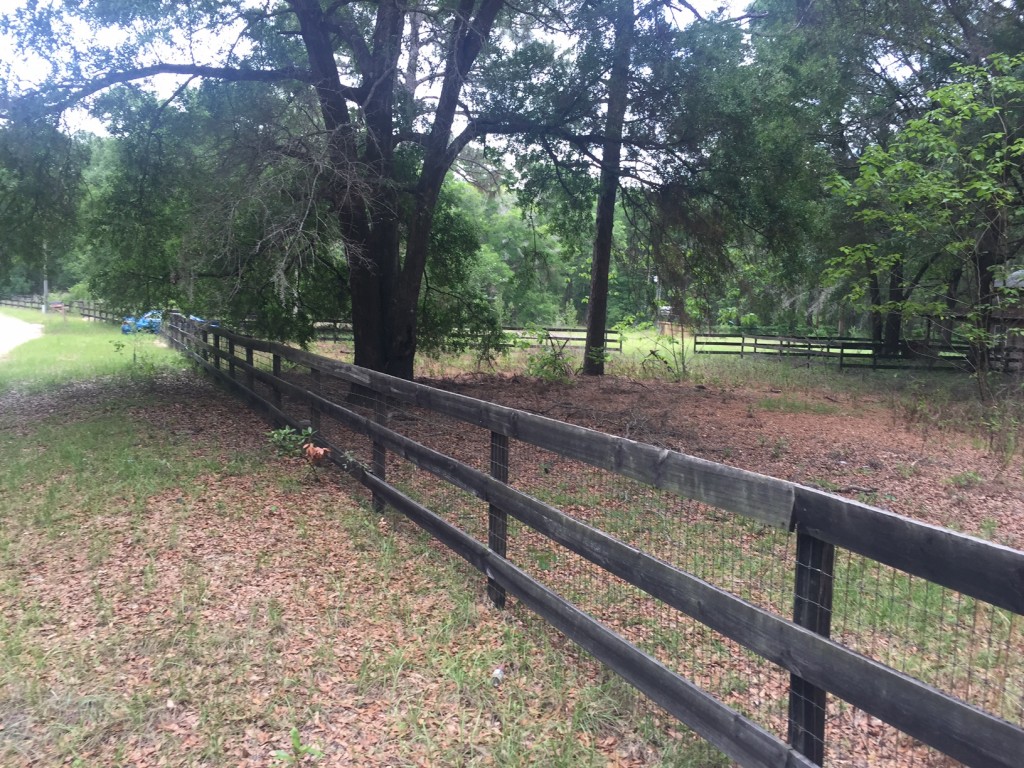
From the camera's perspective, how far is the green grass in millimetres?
15258

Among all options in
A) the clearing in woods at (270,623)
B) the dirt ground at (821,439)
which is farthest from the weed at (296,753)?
the dirt ground at (821,439)

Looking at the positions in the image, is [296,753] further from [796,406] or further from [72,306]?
[72,306]

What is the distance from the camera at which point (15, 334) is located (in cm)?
2919

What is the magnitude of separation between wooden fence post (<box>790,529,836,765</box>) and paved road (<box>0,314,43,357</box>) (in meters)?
24.0

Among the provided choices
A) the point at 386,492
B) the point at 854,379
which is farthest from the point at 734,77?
the point at 854,379

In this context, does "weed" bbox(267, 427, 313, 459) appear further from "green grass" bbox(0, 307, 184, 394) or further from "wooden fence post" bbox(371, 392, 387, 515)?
"green grass" bbox(0, 307, 184, 394)

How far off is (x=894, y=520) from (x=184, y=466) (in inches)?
273

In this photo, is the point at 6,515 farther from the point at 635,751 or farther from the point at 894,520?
the point at 894,520

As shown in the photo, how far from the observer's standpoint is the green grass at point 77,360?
15.3m

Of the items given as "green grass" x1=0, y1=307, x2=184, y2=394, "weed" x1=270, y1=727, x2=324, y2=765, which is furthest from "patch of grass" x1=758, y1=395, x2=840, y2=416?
"green grass" x1=0, y1=307, x2=184, y2=394

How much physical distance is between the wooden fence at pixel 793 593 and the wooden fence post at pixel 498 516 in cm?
1

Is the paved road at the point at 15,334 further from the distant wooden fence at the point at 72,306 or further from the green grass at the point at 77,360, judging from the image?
the distant wooden fence at the point at 72,306

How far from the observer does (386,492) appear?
19.3 ft

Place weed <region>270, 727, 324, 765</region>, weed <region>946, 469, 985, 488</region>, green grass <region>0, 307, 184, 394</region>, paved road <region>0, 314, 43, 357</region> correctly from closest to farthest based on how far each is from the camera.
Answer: weed <region>270, 727, 324, 765</region>
weed <region>946, 469, 985, 488</region>
green grass <region>0, 307, 184, 394</region>
paved road <region>0, 314, 43, 357</region>
